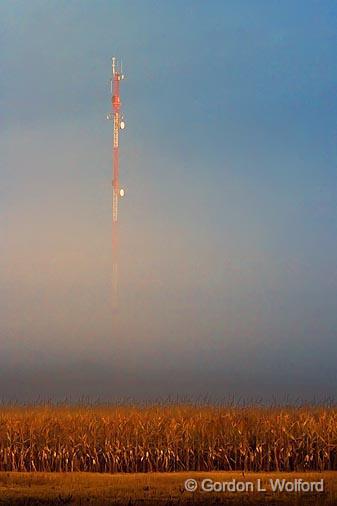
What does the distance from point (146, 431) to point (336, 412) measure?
4320mm

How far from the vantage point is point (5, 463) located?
1928 centimetres

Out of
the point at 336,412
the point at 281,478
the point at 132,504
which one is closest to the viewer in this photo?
the point at 132,504

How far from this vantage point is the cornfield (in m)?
19.0

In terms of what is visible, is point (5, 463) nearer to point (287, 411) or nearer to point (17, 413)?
point (17, 413)

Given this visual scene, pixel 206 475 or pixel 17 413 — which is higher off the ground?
pixel 17 413

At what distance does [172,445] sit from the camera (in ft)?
62.7

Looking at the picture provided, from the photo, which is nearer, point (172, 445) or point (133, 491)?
point (133, 491)

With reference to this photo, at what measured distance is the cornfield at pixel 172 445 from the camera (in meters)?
19.0

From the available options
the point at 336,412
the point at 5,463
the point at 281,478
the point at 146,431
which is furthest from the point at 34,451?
the point at 336,412

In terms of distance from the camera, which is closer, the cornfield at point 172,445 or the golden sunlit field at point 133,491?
the golden sunlit field at point 133,491

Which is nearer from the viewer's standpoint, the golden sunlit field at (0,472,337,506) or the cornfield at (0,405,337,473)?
the golden sunlit field at (0,472,337,506)

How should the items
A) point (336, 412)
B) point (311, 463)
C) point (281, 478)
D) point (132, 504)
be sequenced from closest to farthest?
point (132, 504), point (281, 478), point (311, 463), point (336, 412)

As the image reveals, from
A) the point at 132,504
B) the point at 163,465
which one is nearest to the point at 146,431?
the point at 163,465

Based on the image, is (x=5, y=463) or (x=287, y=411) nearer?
(x=5, y=463)
